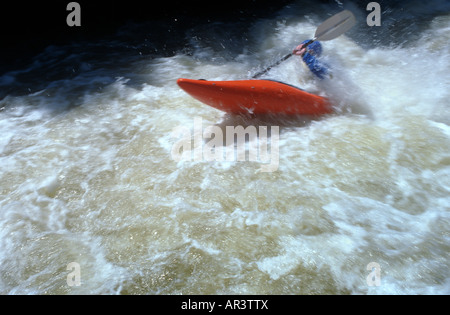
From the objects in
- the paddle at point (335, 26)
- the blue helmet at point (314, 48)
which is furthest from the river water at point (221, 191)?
the paddle at point (335, 26)

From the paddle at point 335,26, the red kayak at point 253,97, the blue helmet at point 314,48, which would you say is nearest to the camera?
the red kayak at point 253,97

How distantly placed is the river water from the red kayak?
125 millimetres

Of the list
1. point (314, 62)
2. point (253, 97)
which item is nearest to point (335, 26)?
point (314, 62)

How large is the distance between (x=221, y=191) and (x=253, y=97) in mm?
995

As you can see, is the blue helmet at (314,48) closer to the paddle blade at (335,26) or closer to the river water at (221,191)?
the paddle blade at (335,26)

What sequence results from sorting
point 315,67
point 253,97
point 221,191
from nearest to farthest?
point 221,191
point 253,97
point 315,67

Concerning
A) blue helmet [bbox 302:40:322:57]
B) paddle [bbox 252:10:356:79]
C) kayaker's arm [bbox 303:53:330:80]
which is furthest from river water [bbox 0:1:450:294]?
paddle [bbox 252:10:356:79]

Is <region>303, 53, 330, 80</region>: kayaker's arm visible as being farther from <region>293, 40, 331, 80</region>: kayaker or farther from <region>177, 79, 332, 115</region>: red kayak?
<region>177, 79, 332, 115</region>: red kayak

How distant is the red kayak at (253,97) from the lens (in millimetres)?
2721

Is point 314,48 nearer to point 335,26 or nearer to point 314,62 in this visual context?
point 314,62

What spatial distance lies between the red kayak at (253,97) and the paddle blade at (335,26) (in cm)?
98

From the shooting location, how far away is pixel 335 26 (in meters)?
3.58

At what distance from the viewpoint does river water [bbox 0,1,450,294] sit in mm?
1779

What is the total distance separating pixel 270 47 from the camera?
15.6 feet
